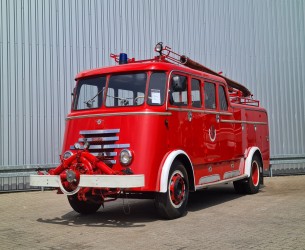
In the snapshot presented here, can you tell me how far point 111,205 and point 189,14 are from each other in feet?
26.8

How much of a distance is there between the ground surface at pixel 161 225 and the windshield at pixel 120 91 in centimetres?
210

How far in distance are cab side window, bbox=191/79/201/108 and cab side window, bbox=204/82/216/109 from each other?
1.01 feet

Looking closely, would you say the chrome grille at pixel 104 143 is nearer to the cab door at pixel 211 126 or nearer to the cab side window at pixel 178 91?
the cab side window at pixel 178 91

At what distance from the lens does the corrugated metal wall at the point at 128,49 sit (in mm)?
11961

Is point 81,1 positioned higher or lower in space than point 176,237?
higher

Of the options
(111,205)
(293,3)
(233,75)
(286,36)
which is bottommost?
(111,205)

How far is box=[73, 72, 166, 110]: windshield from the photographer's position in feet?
23.7

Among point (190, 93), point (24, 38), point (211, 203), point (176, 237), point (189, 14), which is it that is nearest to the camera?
point (176, 237)

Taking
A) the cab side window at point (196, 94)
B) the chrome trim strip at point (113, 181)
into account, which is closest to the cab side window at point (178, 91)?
the cab side window at point (196, 94)

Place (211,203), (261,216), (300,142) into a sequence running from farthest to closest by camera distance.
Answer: (300,142), (211,203), (261,216)

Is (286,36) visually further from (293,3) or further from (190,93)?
(190,93)

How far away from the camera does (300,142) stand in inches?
632

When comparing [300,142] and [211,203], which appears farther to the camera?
[300,142]

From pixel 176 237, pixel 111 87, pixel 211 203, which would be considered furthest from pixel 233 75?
pixel 176 237
